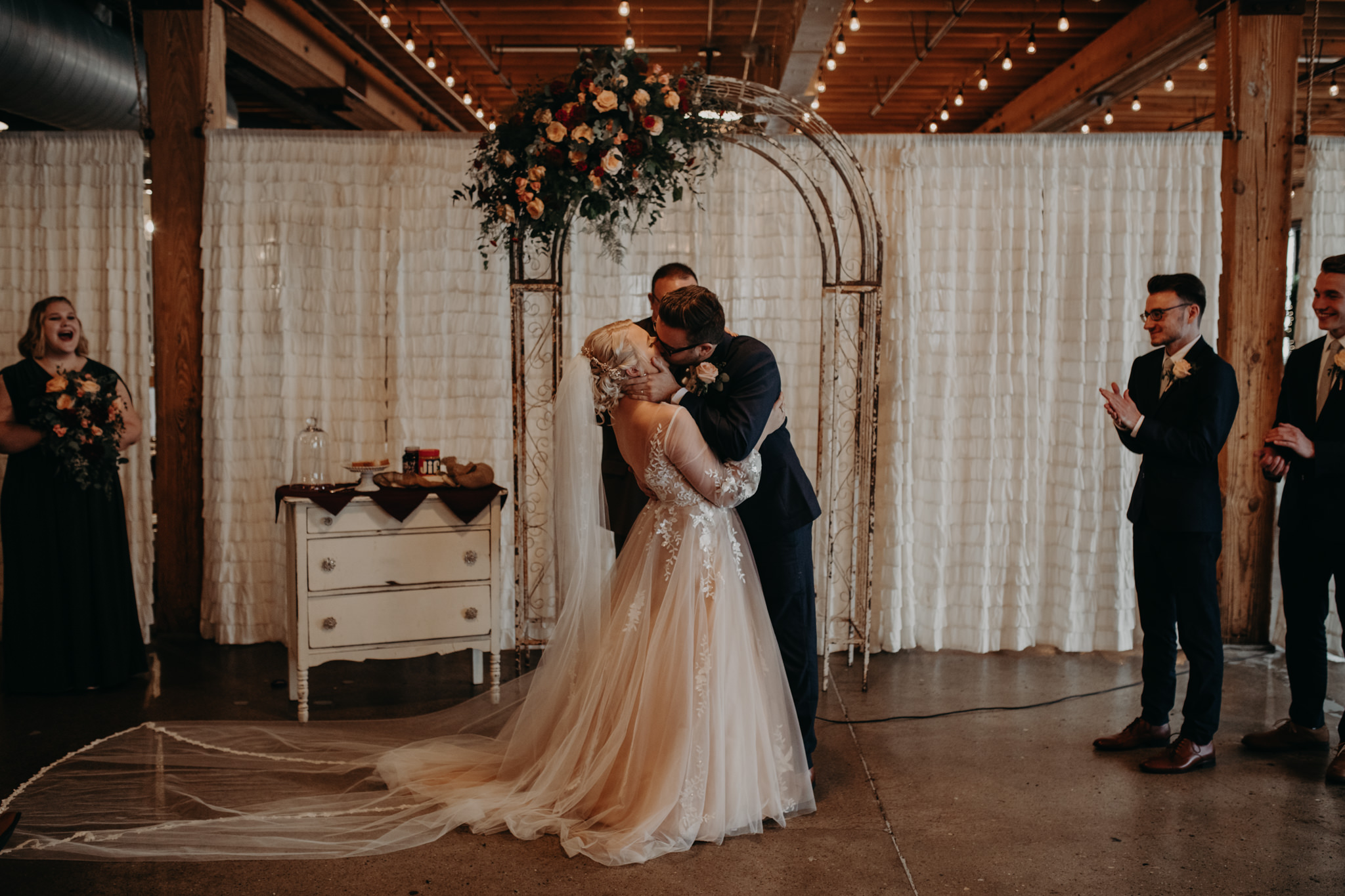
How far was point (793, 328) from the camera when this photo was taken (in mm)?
4785

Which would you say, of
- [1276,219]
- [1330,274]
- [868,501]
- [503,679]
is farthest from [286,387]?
[1276,219]

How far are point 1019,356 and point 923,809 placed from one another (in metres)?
2.52

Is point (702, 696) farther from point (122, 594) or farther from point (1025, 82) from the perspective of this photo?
point (1025, 82)

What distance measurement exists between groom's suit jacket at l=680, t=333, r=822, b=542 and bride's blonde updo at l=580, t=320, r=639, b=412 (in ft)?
0.78

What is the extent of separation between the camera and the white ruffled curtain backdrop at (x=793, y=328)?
472cm

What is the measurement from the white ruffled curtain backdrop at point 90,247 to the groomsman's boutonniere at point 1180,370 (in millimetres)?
4711

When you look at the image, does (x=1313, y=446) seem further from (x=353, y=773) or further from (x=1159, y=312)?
(x=353, y=773)

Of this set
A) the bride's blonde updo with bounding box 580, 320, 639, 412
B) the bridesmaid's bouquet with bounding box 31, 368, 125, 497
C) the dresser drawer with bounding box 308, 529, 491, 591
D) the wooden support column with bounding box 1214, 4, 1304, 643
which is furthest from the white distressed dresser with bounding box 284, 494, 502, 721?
the wooden support column with bounding box 1214, 4, 1304, 643

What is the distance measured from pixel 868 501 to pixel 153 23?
444 centimetres

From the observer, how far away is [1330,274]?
3.34m

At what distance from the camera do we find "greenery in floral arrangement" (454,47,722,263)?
357 centimetres

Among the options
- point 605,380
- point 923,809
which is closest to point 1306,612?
point 923,809

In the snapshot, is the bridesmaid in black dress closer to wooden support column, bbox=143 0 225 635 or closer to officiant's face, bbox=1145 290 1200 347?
wooden support column, bbox=143 0 225 635

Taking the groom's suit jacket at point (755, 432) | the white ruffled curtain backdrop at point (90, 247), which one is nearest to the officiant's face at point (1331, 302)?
the groom's suit jacket at point (755, 432)
